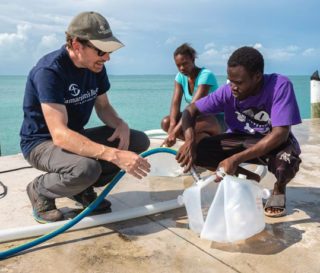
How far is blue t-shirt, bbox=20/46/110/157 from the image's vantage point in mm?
2600

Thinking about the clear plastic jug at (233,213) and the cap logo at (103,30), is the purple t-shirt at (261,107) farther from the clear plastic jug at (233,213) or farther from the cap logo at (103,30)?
the cap logo at (103,30)

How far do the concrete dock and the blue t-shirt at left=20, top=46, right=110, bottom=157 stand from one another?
2.09ft

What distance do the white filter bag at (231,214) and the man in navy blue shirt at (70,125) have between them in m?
0.48

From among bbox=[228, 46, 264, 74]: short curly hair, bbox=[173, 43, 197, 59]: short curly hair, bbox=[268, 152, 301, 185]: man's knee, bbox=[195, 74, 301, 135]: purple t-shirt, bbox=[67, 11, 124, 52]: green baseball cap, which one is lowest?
bbox=[268, 152, 301, 185]: man's knee

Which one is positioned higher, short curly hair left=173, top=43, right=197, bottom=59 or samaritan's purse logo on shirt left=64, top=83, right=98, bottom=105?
short curly hair left=173, top=43, right=197, bottom=59

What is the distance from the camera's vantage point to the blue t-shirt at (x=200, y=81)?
13.3 feet

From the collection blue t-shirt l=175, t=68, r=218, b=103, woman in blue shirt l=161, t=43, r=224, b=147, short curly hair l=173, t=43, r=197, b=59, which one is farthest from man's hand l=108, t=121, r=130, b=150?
short curly hair l=173, t=43, r=197, b=59

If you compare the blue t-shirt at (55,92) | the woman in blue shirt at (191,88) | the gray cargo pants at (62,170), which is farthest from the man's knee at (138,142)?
the woman in blue shirt at (191,88)

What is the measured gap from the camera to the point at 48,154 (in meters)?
2.70

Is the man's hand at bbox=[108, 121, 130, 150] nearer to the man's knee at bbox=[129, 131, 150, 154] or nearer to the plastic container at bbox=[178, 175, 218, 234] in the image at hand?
the man's knee at bbox=[129, 131, 150, 154]

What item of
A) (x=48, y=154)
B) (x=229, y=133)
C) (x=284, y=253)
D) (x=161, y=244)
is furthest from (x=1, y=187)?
(x=284, y=253)

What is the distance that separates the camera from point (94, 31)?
253 cm

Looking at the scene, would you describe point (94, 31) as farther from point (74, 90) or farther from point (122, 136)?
point (122, 136)

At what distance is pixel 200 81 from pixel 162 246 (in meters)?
2.04
